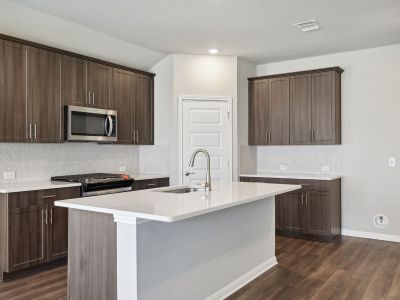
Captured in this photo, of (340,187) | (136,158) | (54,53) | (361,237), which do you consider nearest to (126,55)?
(54,53)

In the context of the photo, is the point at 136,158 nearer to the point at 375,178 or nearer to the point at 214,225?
the point at 214,225

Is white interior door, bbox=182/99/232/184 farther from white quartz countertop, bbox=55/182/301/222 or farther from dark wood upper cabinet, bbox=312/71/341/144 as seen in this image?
white quartz countertop, bbox=55/182/301/222

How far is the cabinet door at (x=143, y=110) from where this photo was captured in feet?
17.4

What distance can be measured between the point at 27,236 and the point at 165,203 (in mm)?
1833

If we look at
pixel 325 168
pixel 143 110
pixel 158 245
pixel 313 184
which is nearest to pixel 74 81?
pixel 143 110

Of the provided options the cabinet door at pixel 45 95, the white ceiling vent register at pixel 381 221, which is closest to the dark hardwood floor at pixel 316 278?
the white ceiling vent register at pixel 381 221

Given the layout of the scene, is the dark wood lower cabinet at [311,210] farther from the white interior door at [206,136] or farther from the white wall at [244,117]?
the white interior door at [206,136]

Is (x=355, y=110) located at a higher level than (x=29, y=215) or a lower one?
higher

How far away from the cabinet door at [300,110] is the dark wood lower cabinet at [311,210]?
29.2 inches

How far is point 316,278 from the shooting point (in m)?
3.49

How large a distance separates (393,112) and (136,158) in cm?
378

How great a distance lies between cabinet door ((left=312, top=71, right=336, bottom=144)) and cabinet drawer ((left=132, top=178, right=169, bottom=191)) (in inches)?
90.1

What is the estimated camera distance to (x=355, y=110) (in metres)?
5.16

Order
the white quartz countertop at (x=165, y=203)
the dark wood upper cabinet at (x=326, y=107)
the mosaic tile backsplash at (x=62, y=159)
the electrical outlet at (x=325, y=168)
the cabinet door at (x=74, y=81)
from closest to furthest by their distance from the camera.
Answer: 1. the white quartz countertop at (x=165, y=203)
2. the mosaic tile backsplash at (x=62, y=159)
3. the cabinet door at (x=74, y=81)
4. the dark wood upper cabinet at (x=326, y=107)
5. the electrical outlet at (x=325, y=168)
